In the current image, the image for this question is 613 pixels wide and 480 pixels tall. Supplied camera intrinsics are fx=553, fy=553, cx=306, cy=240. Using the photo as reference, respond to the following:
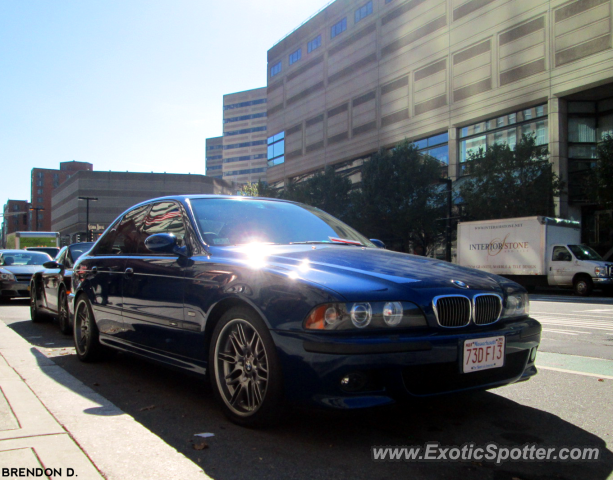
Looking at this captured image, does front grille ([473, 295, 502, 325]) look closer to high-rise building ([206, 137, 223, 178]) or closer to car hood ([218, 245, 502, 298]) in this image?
car hood ([218, 245, 502, 298])

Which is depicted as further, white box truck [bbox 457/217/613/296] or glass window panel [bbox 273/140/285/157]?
glass window panel [bbox 273/140/285/157]

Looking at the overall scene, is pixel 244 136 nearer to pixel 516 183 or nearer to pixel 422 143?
pixel 422 143

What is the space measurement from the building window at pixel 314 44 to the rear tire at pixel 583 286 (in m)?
37.5

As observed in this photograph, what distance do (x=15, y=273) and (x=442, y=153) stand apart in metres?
29.2

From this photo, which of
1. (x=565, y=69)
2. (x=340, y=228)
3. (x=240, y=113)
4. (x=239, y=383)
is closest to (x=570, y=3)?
(x=565, y=69)

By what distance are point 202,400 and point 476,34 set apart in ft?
116

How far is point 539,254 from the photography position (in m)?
22.2

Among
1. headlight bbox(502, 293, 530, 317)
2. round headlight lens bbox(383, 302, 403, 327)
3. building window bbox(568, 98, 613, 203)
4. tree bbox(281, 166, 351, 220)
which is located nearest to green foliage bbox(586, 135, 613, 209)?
building window bbox(568, 98, 613, 203)

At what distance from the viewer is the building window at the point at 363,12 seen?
44.5 metres

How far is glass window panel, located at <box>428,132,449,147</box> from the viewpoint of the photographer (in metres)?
36.9

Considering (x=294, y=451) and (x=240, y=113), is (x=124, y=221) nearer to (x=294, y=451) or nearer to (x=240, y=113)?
(x=294, y=451)

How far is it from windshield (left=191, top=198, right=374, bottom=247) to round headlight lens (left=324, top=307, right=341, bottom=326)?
1264 millimetres

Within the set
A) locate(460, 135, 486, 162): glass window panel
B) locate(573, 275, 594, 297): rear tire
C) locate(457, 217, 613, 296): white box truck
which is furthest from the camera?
locate(460, 135, 486, 162): glass window panel

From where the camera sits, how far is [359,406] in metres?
2.75
